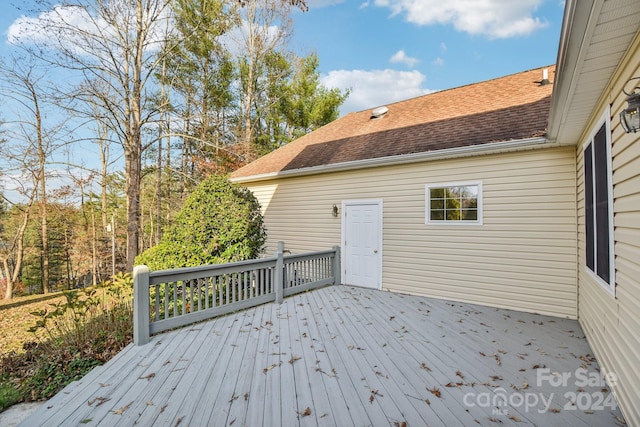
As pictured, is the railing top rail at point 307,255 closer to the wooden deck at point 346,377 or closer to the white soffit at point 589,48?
the wooden deck at point 346,377

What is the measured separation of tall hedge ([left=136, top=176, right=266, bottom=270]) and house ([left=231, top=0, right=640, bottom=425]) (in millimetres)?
2063

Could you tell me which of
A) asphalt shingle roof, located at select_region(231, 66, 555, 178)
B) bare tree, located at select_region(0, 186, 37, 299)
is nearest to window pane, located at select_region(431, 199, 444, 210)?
asphalt shingle roof, located at select_region(231, 66, 555, 178)

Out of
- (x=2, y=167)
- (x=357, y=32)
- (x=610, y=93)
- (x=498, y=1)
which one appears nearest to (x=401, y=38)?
(x=357, y=32)

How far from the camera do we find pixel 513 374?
283 cm

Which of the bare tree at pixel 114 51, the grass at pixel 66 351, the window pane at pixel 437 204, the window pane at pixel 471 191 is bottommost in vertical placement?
the grass at pixel 66 351

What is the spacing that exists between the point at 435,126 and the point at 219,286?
5.48m

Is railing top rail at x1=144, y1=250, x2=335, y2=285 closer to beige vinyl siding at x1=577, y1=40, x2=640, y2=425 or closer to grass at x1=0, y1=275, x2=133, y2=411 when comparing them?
grass at x1=0, y1=275, x2=133, y2=411

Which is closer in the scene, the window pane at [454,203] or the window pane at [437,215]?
the window pane at [454,203]

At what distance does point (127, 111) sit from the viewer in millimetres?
9336

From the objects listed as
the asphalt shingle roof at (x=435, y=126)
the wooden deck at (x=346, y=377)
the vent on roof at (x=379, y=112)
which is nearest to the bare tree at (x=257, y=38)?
the asphalt shingle roof at (x=435, y=126)

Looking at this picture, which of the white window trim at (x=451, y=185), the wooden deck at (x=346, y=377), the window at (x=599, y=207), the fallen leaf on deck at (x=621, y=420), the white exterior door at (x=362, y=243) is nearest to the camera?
the fallen leaf on deck at (x=621, y=420)

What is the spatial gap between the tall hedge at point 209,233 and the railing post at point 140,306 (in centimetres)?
200

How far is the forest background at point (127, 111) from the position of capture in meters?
8.46

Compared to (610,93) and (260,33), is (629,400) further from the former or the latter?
(260,33)
